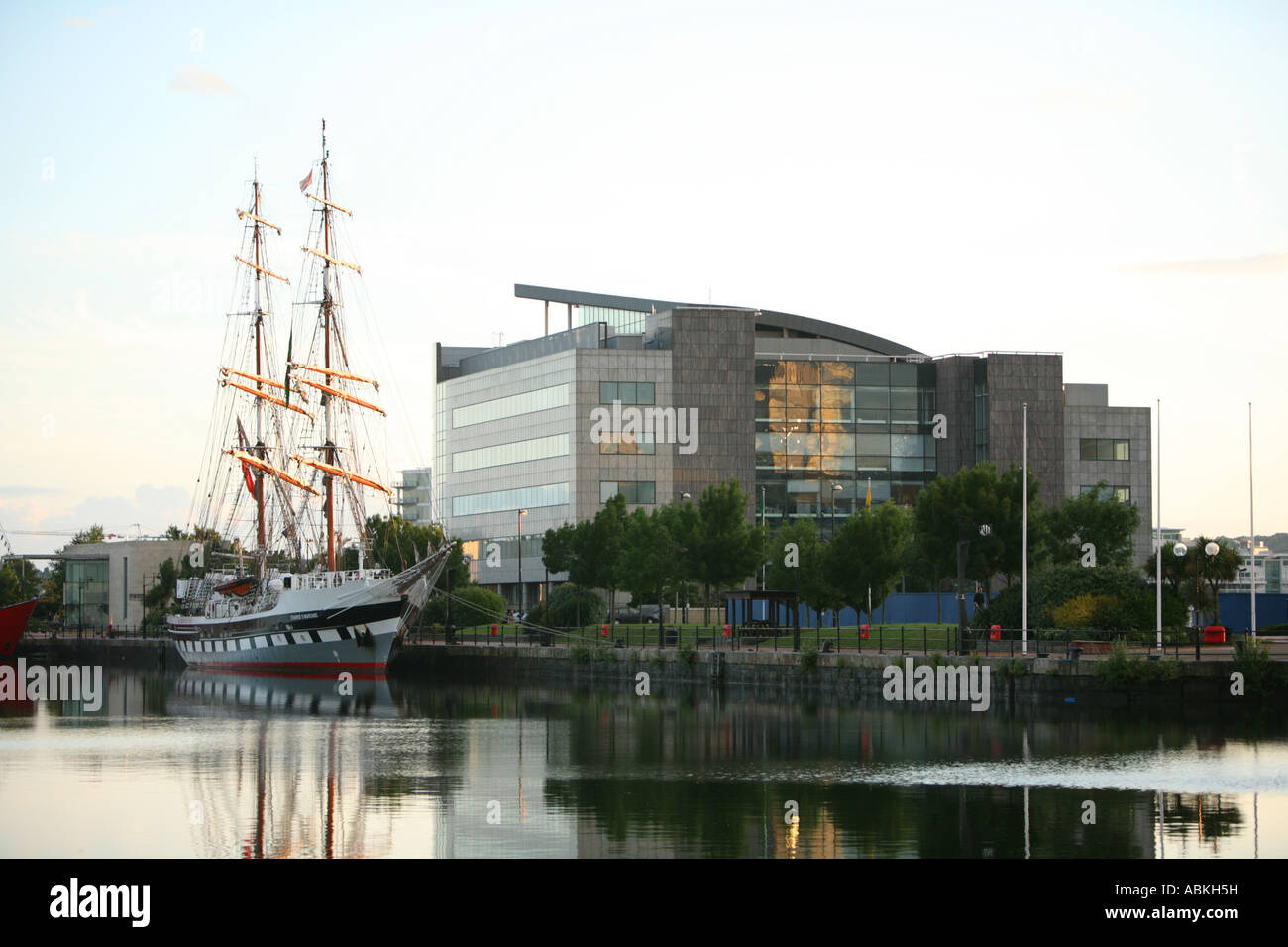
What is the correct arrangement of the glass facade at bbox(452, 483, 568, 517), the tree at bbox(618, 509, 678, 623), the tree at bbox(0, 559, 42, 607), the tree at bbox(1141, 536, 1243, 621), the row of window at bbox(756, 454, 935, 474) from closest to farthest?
the tree at bbox(1141, 536, 1243, 621)
the tree at bbox(618, 509, 678, 623)
the glass facade at bbox(452, 483, 568, 517)
the row of window at bbox(756, 454, 935, 474)
the tree at bbox(0, 559, 42, 607)

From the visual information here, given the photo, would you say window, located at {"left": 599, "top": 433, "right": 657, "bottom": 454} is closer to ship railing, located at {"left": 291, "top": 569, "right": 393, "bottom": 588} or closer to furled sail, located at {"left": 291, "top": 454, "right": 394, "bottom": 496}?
furled sail, located at {"left": 291, "top": 454, "right": 394, "bottom": 496}

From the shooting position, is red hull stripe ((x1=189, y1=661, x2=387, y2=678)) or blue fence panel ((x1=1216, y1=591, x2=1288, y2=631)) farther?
blue fence panel ((x1=1216, y1=591, x2=1288, y2=631))

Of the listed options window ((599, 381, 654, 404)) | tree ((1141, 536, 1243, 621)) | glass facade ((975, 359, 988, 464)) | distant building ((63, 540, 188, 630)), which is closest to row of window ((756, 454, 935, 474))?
glass facade ((975, 359, 988, 464))

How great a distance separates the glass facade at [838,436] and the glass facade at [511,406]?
15.7 m

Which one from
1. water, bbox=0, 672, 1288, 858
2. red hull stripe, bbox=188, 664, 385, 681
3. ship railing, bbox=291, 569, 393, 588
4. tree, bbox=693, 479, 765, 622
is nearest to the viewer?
water, bbox=0, 672, 1288, 858

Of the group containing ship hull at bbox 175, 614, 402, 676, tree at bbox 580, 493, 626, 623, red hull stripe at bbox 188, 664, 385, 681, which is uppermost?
tree at bbox 580, 493, 626, 623

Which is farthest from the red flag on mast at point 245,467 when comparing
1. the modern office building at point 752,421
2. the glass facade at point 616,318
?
the glass facade at point 616,318

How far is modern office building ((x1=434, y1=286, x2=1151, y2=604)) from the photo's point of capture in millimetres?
126312

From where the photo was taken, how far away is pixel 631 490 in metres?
126

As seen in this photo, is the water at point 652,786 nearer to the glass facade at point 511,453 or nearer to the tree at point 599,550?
the tree at point 599,550

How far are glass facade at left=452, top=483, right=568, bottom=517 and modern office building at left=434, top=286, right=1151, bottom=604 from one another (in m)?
0.22

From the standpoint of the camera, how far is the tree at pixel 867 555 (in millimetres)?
76812

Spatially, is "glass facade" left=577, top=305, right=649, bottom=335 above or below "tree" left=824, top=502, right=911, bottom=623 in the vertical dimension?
above
